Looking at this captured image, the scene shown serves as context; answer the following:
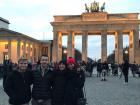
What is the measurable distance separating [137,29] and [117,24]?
4.55m

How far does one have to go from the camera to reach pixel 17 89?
21.4 feet

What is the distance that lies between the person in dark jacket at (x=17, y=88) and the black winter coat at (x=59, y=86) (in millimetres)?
554

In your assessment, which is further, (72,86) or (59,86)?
(72,86)

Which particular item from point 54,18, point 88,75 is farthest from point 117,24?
point 88,75

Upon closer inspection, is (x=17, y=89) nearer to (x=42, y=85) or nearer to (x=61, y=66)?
(x=42, y=85)

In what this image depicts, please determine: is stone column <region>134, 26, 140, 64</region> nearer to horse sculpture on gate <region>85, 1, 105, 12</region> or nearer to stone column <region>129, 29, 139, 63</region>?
stone column <region>129, 29, 139, 63</region>

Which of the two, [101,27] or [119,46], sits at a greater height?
[101,27]

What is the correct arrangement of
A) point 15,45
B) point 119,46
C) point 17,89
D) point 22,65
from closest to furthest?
point 17,89 → point 22,65 → point 15,45 → point 119,46

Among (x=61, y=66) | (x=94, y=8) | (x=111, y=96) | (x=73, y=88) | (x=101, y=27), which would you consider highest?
(x=94, y=8)

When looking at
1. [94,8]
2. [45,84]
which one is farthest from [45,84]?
[94,8]

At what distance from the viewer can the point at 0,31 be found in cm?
7325

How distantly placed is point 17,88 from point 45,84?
62 cm

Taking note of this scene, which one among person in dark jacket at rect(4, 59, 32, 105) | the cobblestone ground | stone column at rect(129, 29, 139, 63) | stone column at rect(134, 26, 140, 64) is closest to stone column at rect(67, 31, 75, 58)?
stone column at rect(129, 29, 139, 63)

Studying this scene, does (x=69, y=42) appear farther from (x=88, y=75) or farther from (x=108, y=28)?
(x=88, y=75)
